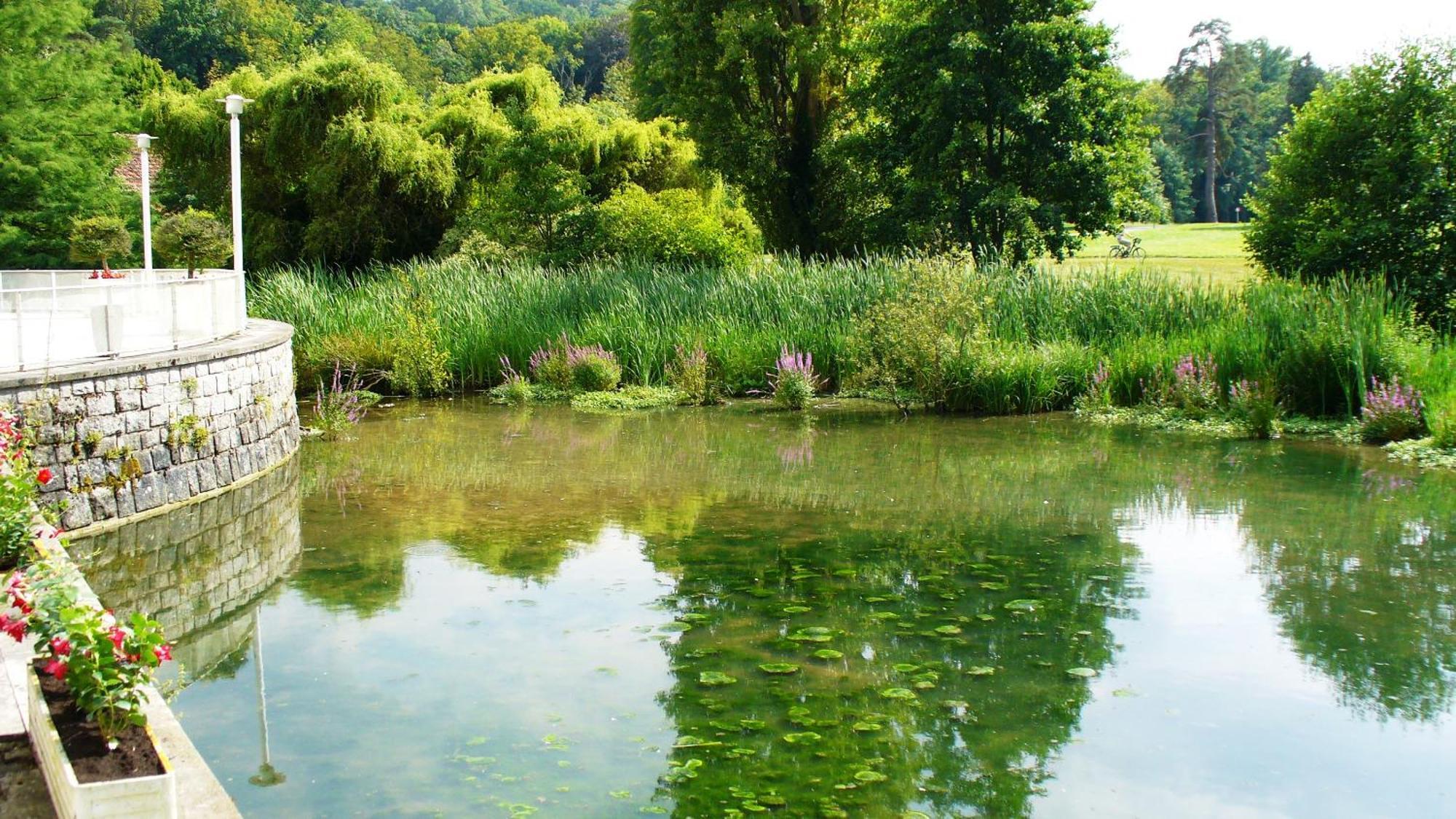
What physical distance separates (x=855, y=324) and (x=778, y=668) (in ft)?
35.8

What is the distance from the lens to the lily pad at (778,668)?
630cm

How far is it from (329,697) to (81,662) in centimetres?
238

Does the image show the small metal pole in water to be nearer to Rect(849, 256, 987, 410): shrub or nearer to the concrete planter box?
the concrete planter box

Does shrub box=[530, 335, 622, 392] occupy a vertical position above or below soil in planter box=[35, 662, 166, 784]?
above

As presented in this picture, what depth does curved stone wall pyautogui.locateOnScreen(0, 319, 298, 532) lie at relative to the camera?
28.7ft

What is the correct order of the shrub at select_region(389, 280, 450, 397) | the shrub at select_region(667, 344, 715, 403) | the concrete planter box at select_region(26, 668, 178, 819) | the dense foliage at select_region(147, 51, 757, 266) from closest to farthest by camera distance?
the concrete planter box at select_region(26, 668, 178, 819), the shrub at select_region(667, 344, 715, 403), the shrub at select_region(389, 280, 450, 397), the dense foliage at select_region(147, 51, 757, 266)

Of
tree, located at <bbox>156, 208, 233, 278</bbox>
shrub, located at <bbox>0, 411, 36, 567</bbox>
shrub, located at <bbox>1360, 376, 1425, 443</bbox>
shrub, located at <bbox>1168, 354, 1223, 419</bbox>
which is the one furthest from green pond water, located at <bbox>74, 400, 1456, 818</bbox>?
tree, located at <bbox>156, 208, 233, 278</bbox>

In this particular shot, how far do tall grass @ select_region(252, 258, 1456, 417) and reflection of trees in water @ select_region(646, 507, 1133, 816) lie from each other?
21.8 ft

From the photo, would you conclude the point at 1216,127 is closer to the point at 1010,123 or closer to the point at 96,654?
the point at 1010,123

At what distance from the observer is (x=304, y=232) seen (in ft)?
86.5

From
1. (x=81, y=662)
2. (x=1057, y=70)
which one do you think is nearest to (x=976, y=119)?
(x=1057, y=70)

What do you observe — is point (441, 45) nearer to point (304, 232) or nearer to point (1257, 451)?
point (304, 232)

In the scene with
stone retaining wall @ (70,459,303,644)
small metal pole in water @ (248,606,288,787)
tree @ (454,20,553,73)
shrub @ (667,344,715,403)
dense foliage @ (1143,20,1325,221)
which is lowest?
small metal pole in water @ (248,606,288,787)

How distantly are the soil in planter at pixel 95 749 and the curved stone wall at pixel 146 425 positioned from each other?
515 cm
